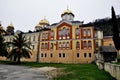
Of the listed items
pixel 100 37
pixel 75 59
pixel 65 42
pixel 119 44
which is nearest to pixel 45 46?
pixel 65 42

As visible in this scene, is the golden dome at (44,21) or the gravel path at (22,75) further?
the golden dome at (44,21)

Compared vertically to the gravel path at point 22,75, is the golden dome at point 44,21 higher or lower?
higher

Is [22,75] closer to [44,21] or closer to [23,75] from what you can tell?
[23,75]

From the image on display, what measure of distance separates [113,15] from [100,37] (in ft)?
46.1

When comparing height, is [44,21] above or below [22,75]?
above

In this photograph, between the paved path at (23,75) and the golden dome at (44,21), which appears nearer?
the paved path at (23,75)

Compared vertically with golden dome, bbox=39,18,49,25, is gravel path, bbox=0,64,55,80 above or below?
below

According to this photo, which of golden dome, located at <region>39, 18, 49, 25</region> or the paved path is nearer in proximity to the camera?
the paved path

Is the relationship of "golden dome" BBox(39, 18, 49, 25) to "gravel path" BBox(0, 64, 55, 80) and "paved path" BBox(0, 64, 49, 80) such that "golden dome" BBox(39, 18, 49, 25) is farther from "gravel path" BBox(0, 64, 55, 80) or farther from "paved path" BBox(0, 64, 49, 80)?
"paved path" BBox(0, 64, 49, 80)

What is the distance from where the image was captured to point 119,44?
1125 inches

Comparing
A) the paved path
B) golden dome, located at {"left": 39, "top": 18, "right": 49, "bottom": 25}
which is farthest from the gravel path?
golden dome, located at {"left": 39, "top": 18, "right": 49, "bottom": 25}

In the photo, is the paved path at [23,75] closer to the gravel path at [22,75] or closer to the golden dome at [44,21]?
the gravel path at [22,75]

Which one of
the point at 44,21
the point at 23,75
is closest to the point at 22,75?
the point at 23,75

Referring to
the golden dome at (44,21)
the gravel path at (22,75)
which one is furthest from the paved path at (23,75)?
the golden dome at (44,21)
